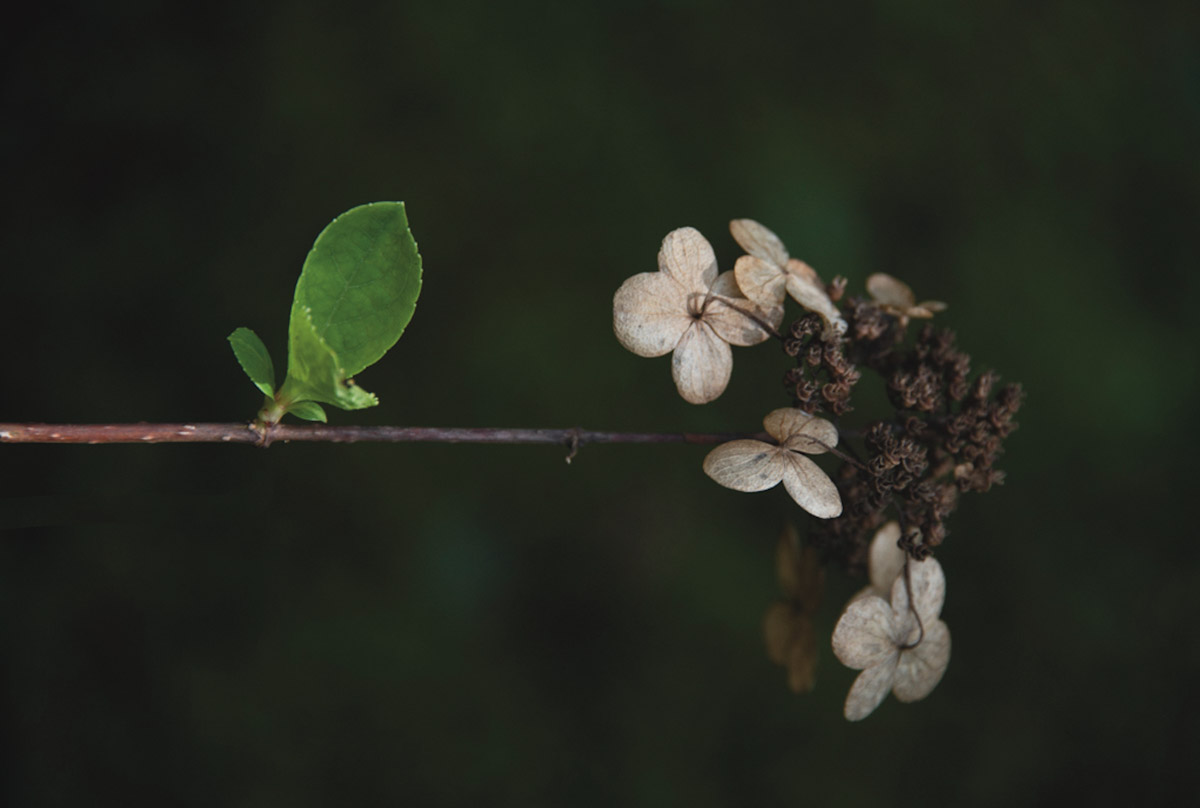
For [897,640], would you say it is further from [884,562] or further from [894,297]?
[894,297]

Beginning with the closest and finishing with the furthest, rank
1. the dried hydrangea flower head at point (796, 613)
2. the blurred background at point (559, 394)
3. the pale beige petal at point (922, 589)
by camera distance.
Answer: the pale beige petal at point (922, 589) → the dried hydrangea flower head at point (796, 613) → the blurred background at point (559, 394)

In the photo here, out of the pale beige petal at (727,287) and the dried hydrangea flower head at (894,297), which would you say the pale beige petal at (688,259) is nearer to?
the pale beige petal at (727,287)

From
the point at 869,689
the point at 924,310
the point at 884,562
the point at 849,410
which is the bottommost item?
the point at 869,689

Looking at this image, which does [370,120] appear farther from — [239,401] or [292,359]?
[292,359]

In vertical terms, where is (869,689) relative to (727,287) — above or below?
below

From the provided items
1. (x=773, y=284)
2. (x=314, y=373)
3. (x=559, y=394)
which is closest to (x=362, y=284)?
(x=314, y=373)

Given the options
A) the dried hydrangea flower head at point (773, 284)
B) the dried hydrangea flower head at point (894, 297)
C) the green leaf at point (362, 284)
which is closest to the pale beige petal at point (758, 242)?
the dried hydrangea flower head at point (773, 284)
